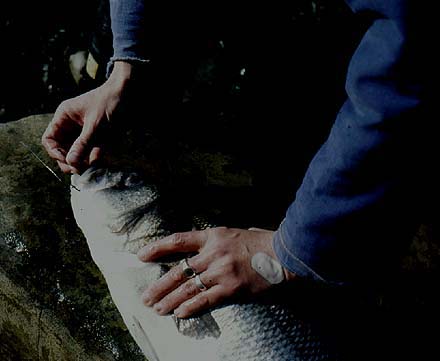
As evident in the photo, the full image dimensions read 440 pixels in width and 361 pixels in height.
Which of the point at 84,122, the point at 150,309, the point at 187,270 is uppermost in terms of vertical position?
the point at 84,122

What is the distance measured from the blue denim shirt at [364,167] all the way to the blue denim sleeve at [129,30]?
4.30 ft

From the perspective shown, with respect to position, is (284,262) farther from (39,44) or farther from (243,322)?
(39,44)

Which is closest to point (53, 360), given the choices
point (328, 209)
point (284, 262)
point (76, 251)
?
point (76, 251)

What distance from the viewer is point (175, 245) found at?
2129 millimetres

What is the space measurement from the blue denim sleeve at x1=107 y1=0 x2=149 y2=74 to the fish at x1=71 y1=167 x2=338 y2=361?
1.99 ft

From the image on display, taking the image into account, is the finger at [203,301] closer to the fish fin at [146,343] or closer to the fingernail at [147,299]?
the fingernail at [147,299]

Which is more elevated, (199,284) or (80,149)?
(80,149)

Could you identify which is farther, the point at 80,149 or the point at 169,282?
the point at 80,149

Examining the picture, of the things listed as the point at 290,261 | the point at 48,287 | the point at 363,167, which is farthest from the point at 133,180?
the point at 363,167

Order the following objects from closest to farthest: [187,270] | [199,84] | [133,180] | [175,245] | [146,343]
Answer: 1. [187,270]
2. [175,245]
3. [146,343]
4. [133,180]
5. [199,84]

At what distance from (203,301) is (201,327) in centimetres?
14

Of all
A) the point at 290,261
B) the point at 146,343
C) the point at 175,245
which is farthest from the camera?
the point at 146,343

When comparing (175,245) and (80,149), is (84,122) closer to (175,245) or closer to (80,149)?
(80,149)

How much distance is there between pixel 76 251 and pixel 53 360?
1.74 ft
